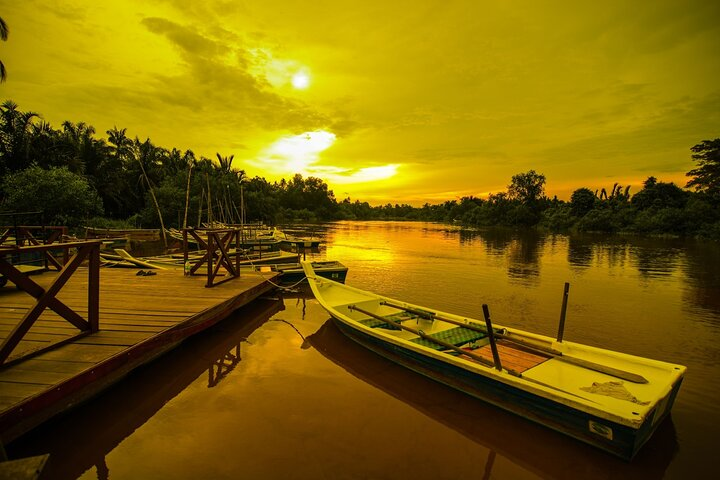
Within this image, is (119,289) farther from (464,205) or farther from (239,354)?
(464,205)

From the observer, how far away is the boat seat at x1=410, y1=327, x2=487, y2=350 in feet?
21.2

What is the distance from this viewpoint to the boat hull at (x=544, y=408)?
4.00m

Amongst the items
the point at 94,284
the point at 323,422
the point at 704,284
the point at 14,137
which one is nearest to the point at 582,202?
the point at 704,284

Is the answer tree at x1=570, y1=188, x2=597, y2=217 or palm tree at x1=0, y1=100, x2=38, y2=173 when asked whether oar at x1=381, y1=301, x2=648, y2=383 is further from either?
tree at x1=570, y1=188, x2=597, y2=217

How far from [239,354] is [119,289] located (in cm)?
373

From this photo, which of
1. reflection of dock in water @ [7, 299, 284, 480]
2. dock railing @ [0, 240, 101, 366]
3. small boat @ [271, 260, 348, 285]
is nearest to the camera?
dock railing @ [0, 240, 101, 366]

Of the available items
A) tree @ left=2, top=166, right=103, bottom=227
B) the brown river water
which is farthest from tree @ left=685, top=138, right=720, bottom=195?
tree @ left=2, top=166, right=103, bottom=227

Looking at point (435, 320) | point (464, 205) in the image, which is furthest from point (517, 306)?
point (464, 205)

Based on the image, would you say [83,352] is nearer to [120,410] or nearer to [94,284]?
[94,284]

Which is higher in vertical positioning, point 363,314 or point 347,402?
point 363,314

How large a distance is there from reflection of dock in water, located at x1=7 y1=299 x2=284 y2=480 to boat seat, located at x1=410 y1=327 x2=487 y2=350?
4.10 metres

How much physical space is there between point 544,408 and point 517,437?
0.67 meters

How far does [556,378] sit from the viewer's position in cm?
504

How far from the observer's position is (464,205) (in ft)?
363
